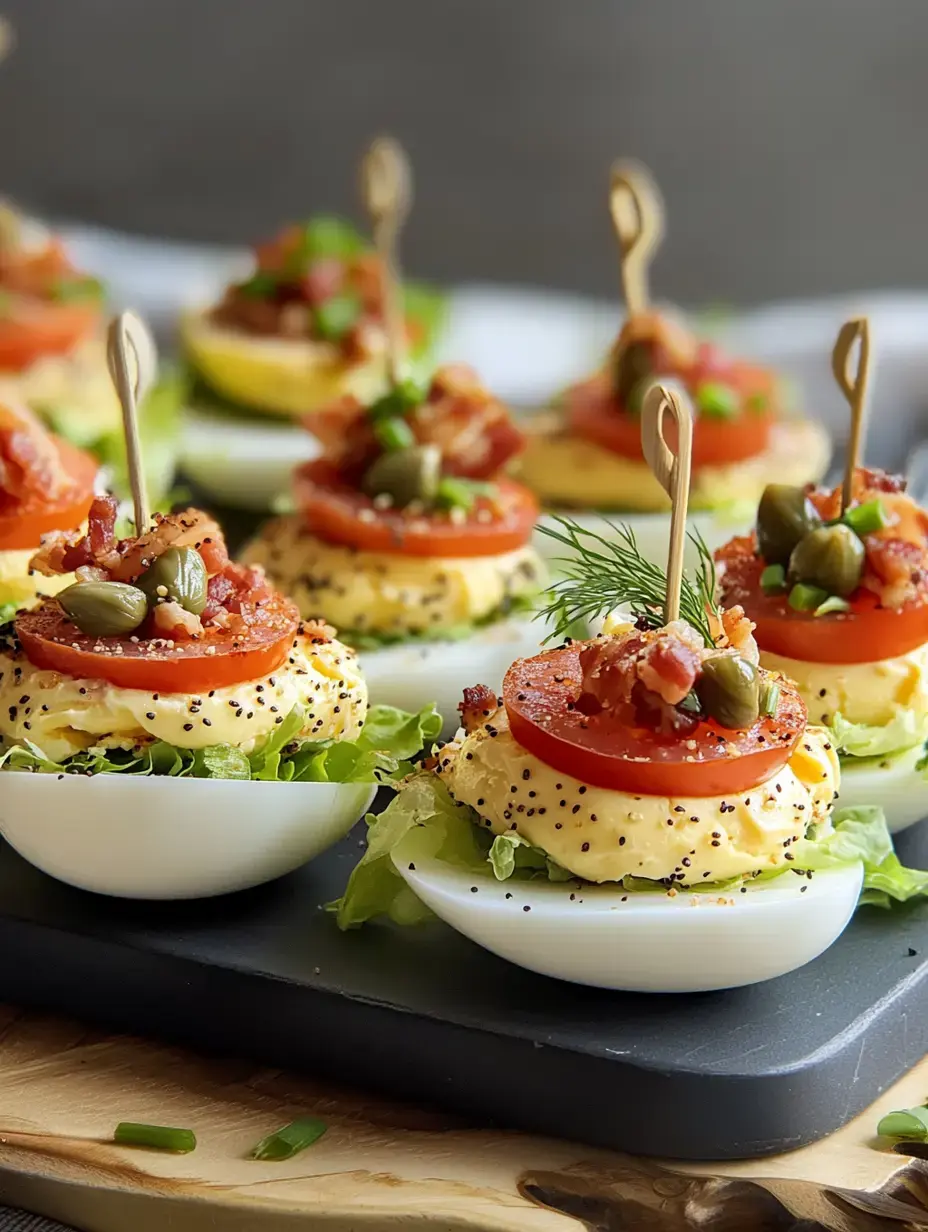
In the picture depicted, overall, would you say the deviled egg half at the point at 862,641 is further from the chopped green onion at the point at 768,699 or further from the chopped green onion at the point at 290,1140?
the chopped green onion at the point at 290,1140

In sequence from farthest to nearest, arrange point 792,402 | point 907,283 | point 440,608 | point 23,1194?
1. point 907,283
2. point 792,402
3. point 440,608
4. point 23,1194

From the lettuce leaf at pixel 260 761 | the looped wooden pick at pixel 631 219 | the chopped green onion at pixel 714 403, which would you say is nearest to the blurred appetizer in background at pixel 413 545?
the looped wooden pick at pixel 631 219

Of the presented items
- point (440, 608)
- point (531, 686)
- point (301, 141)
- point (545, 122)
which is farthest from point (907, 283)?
point (531, 686)

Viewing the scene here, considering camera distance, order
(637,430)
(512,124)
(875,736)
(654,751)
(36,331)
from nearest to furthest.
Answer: (654,751) → (875,736) → (637,430) → (36,331) → (512,124)

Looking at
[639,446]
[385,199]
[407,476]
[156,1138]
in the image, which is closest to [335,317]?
[385,199]

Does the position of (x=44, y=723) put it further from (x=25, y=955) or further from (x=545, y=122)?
(x=545, y=122)

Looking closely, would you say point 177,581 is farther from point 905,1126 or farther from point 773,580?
point 905,1126

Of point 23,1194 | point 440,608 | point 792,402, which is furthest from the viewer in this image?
point 792,402
